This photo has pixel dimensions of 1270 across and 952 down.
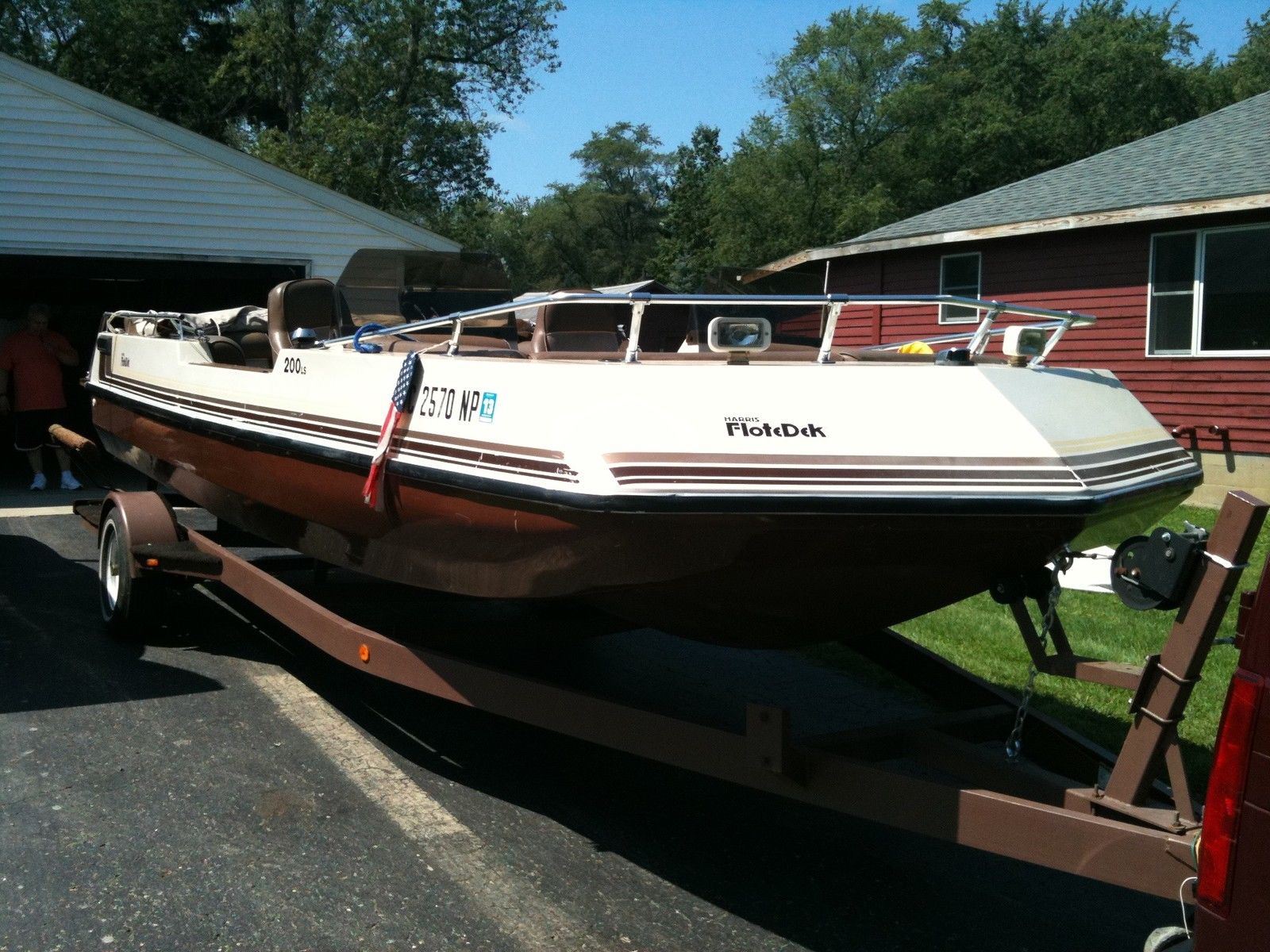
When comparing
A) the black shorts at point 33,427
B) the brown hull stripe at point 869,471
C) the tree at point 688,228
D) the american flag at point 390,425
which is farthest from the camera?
the tree at point 688,228

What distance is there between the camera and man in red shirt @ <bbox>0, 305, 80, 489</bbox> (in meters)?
11.7

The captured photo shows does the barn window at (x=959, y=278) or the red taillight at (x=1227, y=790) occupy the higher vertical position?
the barn window at (x=959, y=278)

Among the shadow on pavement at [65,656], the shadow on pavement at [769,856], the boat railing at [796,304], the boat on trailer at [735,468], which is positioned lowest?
the shadow on pavement at [769,856]

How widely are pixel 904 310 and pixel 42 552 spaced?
12581 mm

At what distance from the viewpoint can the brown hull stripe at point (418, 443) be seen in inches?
136

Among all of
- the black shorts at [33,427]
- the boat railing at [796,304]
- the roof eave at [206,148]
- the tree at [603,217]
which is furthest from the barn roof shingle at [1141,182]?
the tree at [603,217]

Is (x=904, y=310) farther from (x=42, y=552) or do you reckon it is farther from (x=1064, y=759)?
(x=1064, y=759)

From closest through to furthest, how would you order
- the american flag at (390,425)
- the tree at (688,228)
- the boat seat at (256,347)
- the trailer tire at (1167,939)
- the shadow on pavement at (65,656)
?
the trailer tire at (1167,939)
the american flag at (390,425)
the shadow on pavement at (65,656)
the boat seat at (256,347)
the tree at (688,228)

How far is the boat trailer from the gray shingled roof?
34.3 ft

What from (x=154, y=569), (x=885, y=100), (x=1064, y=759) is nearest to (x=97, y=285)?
(x=154, y=569)

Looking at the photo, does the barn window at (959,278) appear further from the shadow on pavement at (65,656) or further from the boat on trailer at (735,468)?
the boat on trailer at (735,468)

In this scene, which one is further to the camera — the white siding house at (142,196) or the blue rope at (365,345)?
the white siding house at (142,196)

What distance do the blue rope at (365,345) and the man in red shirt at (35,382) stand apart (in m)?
7.83

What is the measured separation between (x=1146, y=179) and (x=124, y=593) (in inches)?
515
